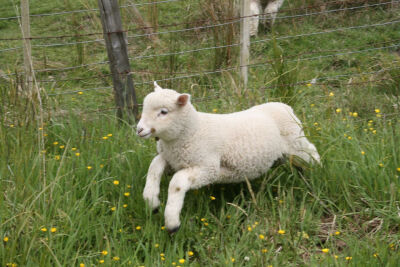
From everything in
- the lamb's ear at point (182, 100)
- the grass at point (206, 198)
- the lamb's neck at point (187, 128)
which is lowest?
the grass at point (206, 198)

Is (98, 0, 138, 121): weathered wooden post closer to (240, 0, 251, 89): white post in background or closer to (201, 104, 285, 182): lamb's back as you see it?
(201, 104, 285, 182): lamb's back

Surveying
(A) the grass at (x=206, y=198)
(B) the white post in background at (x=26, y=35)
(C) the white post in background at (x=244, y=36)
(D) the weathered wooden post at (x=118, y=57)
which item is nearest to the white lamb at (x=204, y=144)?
(A) the grass at (x=206, y=198)

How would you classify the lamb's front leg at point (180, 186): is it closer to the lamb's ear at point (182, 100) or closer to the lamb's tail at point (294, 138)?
the lamb's ear at point (182, 100)

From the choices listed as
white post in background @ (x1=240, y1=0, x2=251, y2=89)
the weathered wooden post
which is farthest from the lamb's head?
white post in background @ (x1=240, y1=0, x2=251, y2=89)

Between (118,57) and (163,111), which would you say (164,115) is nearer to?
(163,111)

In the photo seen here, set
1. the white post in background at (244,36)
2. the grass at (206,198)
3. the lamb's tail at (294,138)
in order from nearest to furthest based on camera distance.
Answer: the grass at (206,198) → the lamb's tail at (294,138) → the white post in background at (244,36)

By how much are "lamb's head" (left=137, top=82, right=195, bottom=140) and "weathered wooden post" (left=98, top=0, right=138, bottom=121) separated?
1159mm

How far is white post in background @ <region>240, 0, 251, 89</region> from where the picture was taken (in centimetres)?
518

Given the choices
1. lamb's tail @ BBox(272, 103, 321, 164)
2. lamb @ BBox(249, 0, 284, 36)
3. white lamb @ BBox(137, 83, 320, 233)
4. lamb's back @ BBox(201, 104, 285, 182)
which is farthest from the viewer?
lamb @ BBox(249, 0, 284, 36)

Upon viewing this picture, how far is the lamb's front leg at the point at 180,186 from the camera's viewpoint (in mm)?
Result: 2963

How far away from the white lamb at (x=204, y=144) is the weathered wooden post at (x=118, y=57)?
3.60 feet

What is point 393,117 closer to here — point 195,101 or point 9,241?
point 195,101

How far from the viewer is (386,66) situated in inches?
221

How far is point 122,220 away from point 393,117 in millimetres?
2650
